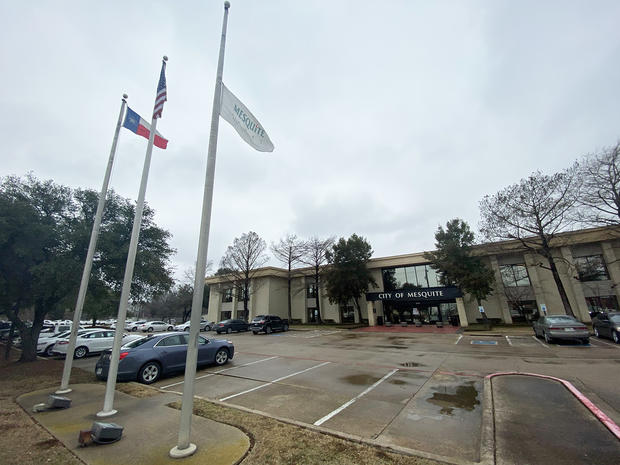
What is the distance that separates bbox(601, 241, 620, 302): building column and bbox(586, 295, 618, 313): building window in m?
0.51

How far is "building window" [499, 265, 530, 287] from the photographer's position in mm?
26253

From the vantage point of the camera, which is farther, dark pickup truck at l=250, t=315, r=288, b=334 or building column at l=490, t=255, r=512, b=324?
dark pickup truck at l=250, t=315, r=288, b=334

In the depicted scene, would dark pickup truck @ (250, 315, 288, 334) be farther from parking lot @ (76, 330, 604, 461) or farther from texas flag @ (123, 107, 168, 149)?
texas flag @ (123, 107, 168, 149)

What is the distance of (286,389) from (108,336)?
14734 millimetres

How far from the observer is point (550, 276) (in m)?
25.2

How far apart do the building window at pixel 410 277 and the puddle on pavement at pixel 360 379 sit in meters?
23.8

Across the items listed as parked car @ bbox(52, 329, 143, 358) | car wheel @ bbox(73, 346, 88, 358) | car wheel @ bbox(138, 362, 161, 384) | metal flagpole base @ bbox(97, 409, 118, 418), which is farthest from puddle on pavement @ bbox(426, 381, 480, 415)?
car wheel @ bbox(73, 346, 88, 358)

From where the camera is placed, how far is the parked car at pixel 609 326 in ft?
44.4

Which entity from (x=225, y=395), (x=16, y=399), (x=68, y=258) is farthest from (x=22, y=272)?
(x=225, y=395)

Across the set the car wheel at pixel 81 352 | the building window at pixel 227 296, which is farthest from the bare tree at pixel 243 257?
the car wheel at pixel 81 352

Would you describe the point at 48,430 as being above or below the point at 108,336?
below

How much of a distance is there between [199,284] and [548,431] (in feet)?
20.3

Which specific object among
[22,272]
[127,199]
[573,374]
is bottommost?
[573,374]

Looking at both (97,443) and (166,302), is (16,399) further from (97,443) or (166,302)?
(166,302)
